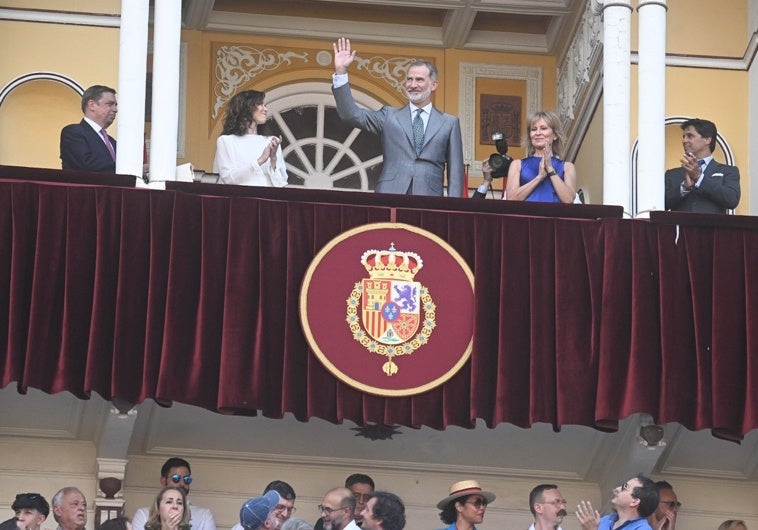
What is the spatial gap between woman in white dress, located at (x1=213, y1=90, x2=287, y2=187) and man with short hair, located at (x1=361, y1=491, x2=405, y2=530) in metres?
4.18

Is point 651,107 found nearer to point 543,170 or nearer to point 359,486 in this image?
point 543,170

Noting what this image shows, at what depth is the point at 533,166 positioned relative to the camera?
15.8 m

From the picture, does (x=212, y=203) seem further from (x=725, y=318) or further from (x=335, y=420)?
(x=725, y=318)

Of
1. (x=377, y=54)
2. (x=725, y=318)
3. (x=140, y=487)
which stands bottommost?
(x=140, y=487)

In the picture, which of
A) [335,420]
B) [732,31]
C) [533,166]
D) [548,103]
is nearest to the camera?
[335,420]

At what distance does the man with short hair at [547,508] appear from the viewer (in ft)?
46.1

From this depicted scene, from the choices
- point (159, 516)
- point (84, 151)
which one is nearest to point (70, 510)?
point (159, 516)

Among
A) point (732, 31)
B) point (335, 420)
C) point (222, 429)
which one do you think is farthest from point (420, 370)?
point (732, 31)

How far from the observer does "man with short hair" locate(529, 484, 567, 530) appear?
553 inches

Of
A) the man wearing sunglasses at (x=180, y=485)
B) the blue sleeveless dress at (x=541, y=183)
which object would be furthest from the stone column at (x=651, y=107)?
the man wearing sunglasses at (x=180, y=485)

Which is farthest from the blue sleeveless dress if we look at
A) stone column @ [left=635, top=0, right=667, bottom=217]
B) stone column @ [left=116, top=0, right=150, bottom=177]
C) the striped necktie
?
the striped necktie

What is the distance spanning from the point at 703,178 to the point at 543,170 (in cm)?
121

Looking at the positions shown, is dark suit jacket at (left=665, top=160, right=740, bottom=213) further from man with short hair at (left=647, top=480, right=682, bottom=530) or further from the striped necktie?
the striped necktie

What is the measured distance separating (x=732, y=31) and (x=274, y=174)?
4442 mm
